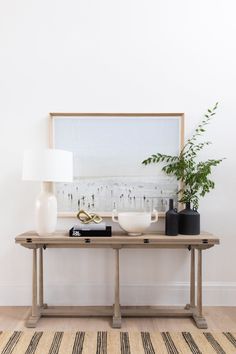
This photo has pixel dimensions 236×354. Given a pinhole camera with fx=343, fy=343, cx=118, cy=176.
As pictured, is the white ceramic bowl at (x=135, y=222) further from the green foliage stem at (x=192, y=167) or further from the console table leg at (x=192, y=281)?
the console table leg at (x=192, y=281)

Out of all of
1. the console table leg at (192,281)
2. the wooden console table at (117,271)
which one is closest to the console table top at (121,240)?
the wooden console table at (117,271)

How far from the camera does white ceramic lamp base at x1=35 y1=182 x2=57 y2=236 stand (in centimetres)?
239

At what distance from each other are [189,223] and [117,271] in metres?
0.62

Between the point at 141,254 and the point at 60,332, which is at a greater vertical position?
the point at 141,254

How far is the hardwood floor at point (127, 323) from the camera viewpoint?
2.36 m

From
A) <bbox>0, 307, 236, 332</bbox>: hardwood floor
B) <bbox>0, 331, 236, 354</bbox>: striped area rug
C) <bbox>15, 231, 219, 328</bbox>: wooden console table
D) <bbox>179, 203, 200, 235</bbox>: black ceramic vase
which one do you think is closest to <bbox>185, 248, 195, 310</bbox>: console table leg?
<bbox>15, 231, 219, 328</bbox>: wooden console table

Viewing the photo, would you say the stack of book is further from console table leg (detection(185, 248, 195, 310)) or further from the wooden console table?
console table leg (detection(185, 248, 195, 310))

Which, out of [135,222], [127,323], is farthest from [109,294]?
[135,222]

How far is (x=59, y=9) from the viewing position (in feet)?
9.07

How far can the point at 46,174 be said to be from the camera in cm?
230

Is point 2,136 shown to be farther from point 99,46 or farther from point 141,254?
point 141,254

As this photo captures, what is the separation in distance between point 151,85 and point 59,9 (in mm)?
961

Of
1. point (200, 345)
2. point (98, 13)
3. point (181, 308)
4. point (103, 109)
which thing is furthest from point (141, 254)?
point (98, 13)

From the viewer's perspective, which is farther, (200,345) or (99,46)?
(99,46)
